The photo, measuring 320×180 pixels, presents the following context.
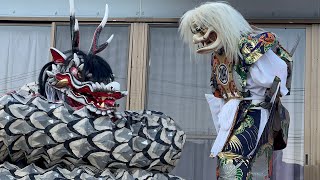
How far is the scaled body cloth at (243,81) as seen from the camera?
3.03 metres

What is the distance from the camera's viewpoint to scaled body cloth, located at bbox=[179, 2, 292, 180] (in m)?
3.03

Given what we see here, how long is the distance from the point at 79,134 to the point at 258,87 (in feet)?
3.86

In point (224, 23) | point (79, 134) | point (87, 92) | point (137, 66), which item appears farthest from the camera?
point (137, 66)

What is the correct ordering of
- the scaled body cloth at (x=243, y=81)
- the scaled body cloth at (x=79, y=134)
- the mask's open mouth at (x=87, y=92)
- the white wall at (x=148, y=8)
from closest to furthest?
the scaled body cloth at (x=79, y=134)
the mask's open mouth at (x=87, y=92)
the scaled body cloth at (x=243, y=81)
the white wall at (x=148, y=8)

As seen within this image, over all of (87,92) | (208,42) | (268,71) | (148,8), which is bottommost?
(87,92)

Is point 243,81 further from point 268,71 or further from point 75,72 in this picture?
point 75,72

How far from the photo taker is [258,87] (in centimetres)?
313

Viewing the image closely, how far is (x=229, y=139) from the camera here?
3.02 m

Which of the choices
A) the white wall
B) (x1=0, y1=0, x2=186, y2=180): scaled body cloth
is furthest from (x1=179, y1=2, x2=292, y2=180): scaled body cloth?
the white wall

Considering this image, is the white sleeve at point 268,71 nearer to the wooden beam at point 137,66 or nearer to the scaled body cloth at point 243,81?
the scaled body cloth at point 243,81

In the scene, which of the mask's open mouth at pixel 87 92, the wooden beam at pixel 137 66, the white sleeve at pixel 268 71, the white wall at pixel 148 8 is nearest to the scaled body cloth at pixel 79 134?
the mask's open mouth at pixel 87 92

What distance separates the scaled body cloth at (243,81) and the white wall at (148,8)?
1038 mm

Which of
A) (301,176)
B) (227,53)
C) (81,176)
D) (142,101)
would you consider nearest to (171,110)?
(142,101)

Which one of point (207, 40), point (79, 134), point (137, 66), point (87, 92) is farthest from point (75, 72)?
point (137, 66)
